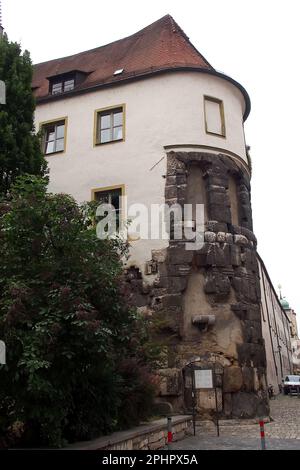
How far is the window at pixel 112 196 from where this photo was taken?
16.5 meters

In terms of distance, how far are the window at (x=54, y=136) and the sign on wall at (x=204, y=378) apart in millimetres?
9954

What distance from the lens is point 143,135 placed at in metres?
17.1

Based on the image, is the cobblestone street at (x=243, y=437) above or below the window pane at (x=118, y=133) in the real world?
below

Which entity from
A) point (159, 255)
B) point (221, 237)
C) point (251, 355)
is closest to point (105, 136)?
point (159, 255)

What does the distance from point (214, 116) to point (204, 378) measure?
9386 millimetres

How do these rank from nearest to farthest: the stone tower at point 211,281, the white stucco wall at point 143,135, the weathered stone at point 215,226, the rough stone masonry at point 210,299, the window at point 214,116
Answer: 1. the rough stone masonry at point 210,299
2. the stone tower at point 211,281
3. the weathered stone at point 215,226
4. the white stucco wall at point 143,135
5. the window at point 214,116

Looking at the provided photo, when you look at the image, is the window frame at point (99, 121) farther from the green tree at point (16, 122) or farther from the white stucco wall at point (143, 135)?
the green tree at point (16, 122)

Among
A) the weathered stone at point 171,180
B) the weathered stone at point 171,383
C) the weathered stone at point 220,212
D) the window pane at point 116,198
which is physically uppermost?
the weathered stone at point 171,180

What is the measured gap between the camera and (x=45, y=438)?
6.93 meters

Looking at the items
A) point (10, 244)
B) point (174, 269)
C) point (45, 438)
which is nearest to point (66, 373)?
point (45, 438)

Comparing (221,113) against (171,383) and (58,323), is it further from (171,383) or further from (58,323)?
(58,323)

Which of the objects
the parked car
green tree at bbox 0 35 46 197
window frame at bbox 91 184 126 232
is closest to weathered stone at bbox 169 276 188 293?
window frame at bbox 91 184 126 232

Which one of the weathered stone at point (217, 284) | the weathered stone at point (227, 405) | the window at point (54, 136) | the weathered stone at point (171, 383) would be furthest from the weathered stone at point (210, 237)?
the window at point (54, 136)

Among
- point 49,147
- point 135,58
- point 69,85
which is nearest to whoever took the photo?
point 49,147
